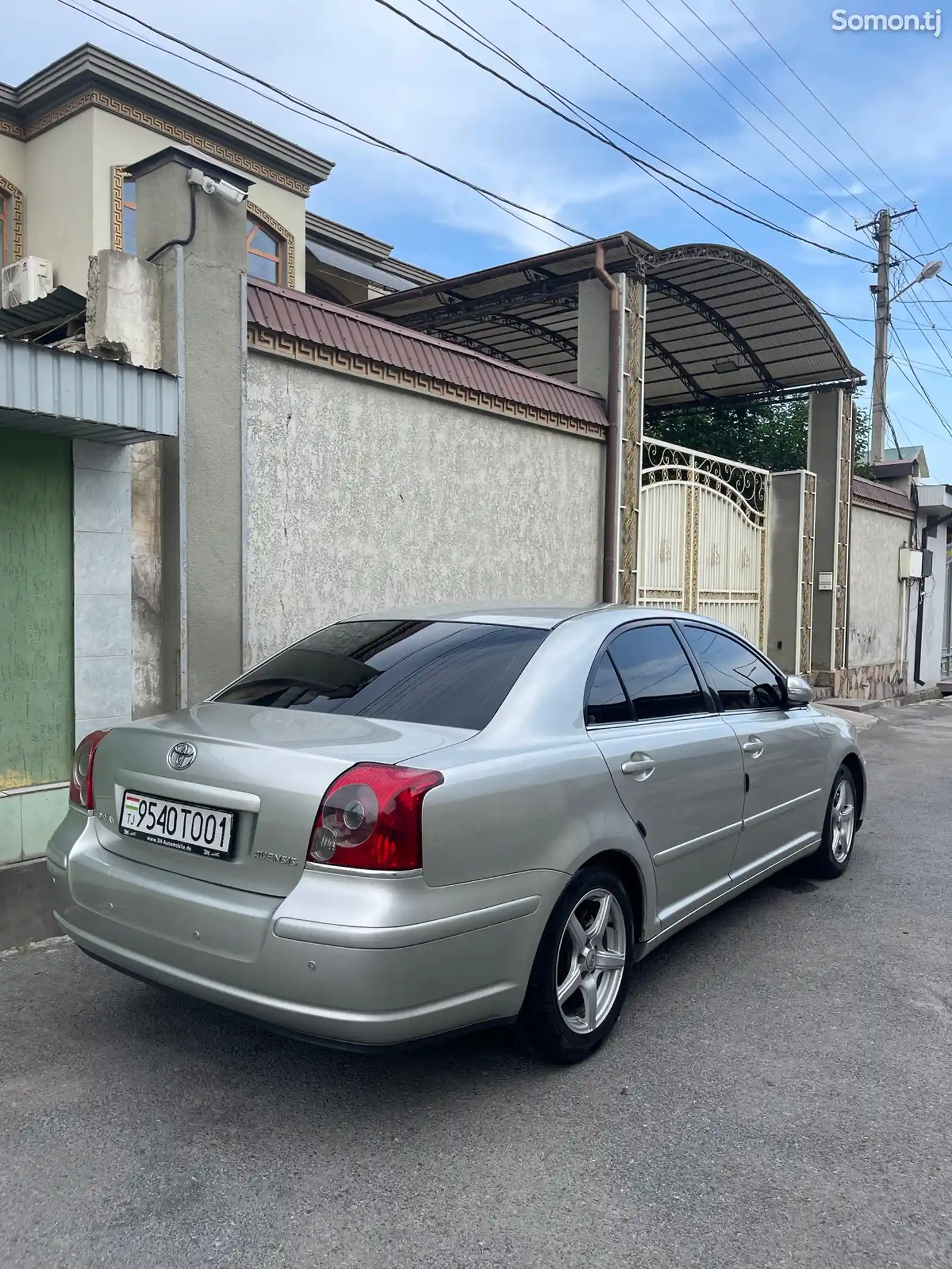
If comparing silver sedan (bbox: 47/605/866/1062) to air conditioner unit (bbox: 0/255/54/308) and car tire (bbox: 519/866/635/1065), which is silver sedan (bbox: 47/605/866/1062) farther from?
air conditioner unit (bbox: 0/255/54/308)

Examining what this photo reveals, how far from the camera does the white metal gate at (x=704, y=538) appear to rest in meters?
10.7

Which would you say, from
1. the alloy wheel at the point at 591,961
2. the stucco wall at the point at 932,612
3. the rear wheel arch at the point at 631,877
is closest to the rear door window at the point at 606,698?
the rear wheel arch at the point at 631,877

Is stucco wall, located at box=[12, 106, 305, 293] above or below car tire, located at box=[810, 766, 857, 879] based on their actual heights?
above

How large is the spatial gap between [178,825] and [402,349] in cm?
473

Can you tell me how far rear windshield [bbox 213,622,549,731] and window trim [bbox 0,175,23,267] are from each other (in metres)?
11.4

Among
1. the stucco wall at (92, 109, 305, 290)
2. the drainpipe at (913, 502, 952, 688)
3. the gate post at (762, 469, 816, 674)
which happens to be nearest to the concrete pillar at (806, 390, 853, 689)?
the gate post at (762, 469, 816, 674)

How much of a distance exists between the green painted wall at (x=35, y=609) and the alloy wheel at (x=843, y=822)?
4.01m

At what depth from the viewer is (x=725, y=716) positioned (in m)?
4.39

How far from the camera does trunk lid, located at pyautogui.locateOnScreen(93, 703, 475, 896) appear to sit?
2.76 meters

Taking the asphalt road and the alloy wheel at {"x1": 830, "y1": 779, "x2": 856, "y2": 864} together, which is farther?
the alloy wheel at {"x1": 830, "y1": 779, "x2": 856, "y2": 864}

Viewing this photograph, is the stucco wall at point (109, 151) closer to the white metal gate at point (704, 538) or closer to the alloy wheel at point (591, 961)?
the white metal gate at point (704, 538)

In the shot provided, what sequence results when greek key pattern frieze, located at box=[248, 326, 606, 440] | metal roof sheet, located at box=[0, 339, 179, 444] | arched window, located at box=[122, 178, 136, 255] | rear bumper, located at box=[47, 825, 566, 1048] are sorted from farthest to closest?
arched window, located at box=[122, 178, 136, 255] < greek key pattern frieze, located at box=[248, 326, 606, 440] < metal roof sheet, located at box=[0, 339, 179, 444] < rear bumper, located at box=[47, 825, 566, 1048]

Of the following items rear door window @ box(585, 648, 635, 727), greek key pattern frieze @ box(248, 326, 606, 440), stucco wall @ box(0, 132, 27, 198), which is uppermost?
stucco wall @ box(0, 132, 27, 198)

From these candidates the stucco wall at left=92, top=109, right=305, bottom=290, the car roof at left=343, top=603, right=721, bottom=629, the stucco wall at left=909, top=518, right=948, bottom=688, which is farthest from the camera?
the stucco wall at left=909, top=518, right=948, bottom=688
